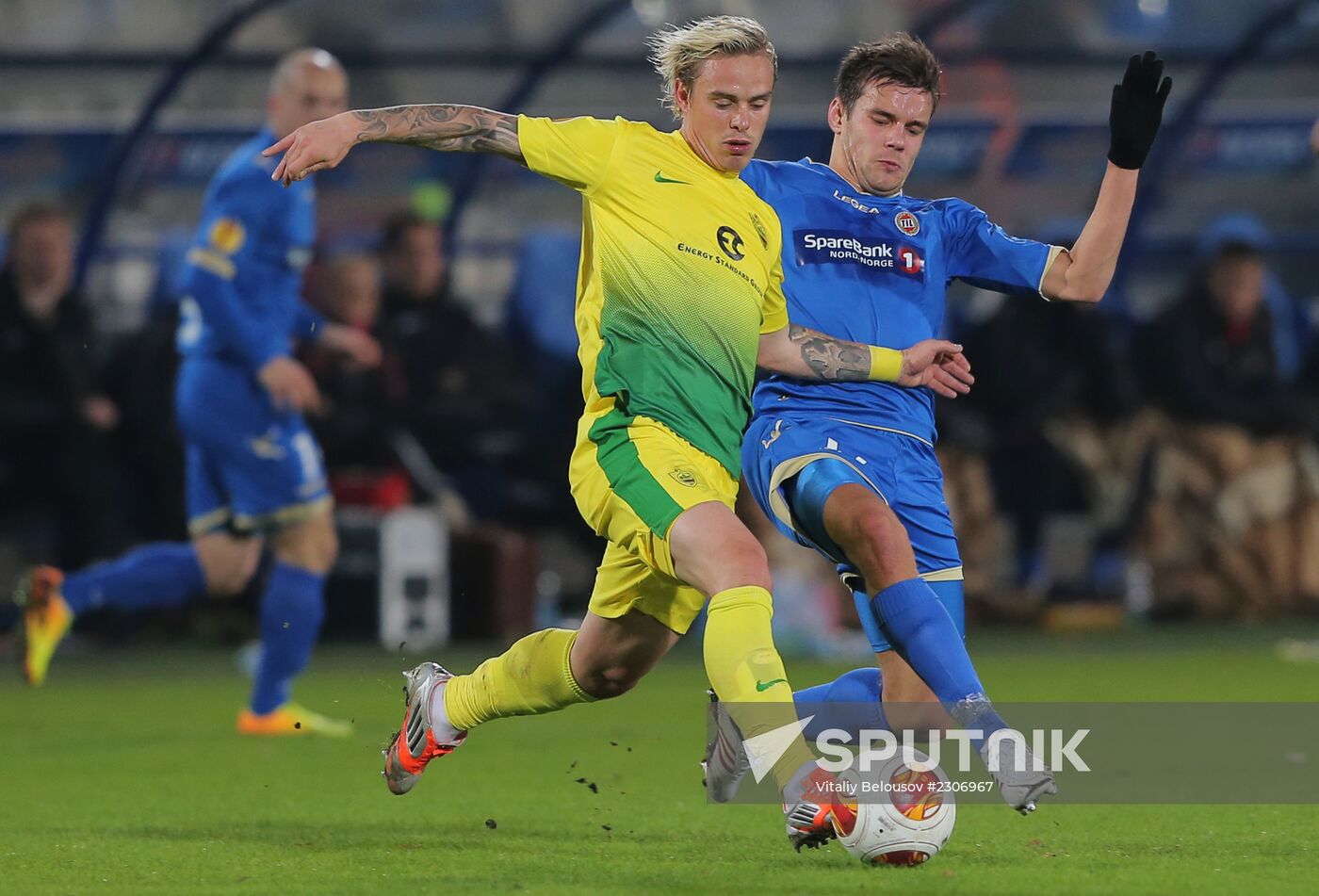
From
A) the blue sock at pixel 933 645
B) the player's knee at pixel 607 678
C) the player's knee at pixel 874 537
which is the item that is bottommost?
the player's knee at pixel 607 678

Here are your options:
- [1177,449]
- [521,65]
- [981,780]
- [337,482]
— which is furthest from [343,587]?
[981,780]

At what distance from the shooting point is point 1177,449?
1484cm

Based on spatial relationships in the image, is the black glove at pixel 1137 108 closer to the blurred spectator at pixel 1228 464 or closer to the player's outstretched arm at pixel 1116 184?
the player's outstretched arm at pixel 1116 184

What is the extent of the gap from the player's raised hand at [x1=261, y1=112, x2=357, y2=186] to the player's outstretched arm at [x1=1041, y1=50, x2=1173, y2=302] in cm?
194

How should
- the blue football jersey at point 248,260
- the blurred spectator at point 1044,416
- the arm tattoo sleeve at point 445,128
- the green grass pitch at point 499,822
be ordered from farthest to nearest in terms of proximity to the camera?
the blurred spectator at point 1044,416 → the blue football jersey at point 248,260 → the arm tattoo sleeve at point 445,128 → the green grass pitch at point 499,822

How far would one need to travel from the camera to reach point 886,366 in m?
6.11

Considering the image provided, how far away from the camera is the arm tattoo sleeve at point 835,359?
612cm

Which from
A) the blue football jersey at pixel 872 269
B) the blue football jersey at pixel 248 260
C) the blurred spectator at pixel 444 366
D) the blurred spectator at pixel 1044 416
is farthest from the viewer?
the blurred spectator at pixel 1044 416

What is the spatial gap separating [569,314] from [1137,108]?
866 cm

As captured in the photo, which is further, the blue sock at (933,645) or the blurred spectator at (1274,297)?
the blurred spectator at (1274,297)

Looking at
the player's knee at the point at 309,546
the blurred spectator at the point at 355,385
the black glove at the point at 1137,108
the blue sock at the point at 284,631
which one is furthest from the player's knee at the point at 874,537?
the blurred spectator at the point at 355,385

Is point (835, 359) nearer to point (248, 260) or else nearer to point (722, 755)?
point (722, 755)

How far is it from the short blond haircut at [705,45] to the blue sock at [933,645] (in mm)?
1392

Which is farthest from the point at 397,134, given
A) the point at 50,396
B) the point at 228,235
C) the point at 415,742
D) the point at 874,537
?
the point at 50,396
